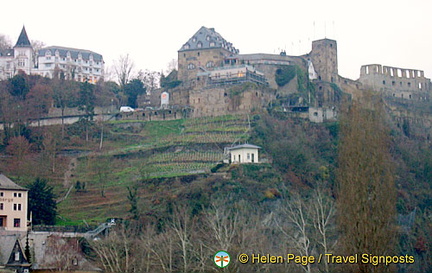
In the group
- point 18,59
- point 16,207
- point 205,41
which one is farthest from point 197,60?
point 16,207

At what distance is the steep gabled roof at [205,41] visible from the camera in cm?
9069

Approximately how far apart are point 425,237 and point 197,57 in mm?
38339

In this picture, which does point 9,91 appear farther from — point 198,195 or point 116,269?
point 116,269

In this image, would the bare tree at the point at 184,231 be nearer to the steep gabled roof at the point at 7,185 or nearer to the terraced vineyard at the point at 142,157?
the terraced vineyard at the point at 142,157

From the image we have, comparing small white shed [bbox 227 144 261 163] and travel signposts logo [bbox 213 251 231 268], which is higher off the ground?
small white shed [bbox 227 144 261 163]

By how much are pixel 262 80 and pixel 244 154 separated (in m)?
19.1

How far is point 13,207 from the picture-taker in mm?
58906

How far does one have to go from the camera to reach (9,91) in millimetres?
84125

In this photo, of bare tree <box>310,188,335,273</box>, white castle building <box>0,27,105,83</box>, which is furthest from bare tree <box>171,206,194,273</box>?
white castle building <box>0,27,105,83</box>

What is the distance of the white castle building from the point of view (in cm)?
9462

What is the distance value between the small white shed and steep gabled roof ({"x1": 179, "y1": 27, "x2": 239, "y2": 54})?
2592 centimetres

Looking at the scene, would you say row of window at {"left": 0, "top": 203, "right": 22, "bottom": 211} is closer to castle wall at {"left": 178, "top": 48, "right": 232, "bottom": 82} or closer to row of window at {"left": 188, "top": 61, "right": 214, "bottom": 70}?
castle wall at {"left": 178, "top": 48, "right": 232, "bottom": 82}

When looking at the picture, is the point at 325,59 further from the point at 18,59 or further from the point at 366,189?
the point at 366,189

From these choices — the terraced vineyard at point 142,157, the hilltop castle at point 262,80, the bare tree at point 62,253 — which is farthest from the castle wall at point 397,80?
the bare tree at point 62,253
